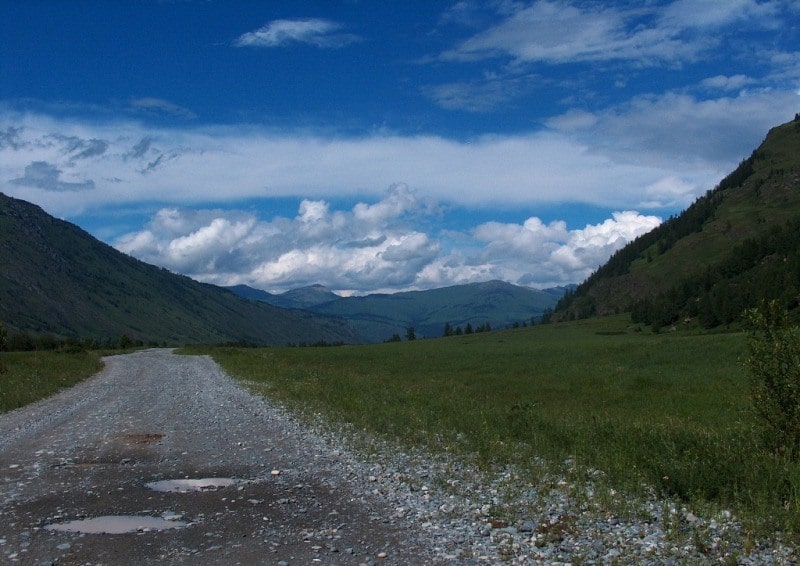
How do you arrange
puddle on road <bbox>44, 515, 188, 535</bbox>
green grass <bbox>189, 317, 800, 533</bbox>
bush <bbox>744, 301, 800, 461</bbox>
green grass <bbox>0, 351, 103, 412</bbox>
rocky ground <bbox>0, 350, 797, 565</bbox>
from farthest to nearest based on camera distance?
green grass <bbox>0, 351, 103, 412</bbox> < bush <bbox>744, 301, 800, 461</bbox> < green grass <bbox>189, 317, 800, 533</bbox> < puddle on road <bbox>44, 515, 188, 535</bbox> < rocky ground <bbox>0, 350, 797, 565</bbox>

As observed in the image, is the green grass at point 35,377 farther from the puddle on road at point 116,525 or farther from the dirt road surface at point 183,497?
the puddle on road at point 116,525

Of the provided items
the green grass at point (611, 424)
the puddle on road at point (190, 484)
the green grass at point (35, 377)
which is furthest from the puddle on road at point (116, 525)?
the green grass at point (35, 377)

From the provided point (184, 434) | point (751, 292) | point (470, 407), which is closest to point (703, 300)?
point (751, 292)

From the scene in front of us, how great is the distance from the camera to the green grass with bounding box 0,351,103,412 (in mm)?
28281

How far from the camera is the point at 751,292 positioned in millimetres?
125375

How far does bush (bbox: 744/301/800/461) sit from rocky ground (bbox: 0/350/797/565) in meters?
3.86

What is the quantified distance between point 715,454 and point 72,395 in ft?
100.0

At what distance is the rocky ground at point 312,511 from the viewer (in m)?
8.59

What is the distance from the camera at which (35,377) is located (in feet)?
121

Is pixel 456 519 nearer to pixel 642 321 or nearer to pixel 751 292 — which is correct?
pixel 751 292

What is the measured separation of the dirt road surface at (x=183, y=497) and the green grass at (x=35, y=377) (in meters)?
6.15

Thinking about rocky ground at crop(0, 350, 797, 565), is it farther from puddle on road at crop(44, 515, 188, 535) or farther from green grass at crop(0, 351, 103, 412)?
green grass at crop(0, 351, 103, 412)

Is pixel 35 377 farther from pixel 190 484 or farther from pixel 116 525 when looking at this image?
pixel 116 525

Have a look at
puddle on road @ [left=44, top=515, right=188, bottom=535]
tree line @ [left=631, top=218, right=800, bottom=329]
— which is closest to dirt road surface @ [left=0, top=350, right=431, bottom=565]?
puddle on road @ [left=44, top=515, right=188, bottom=535]
